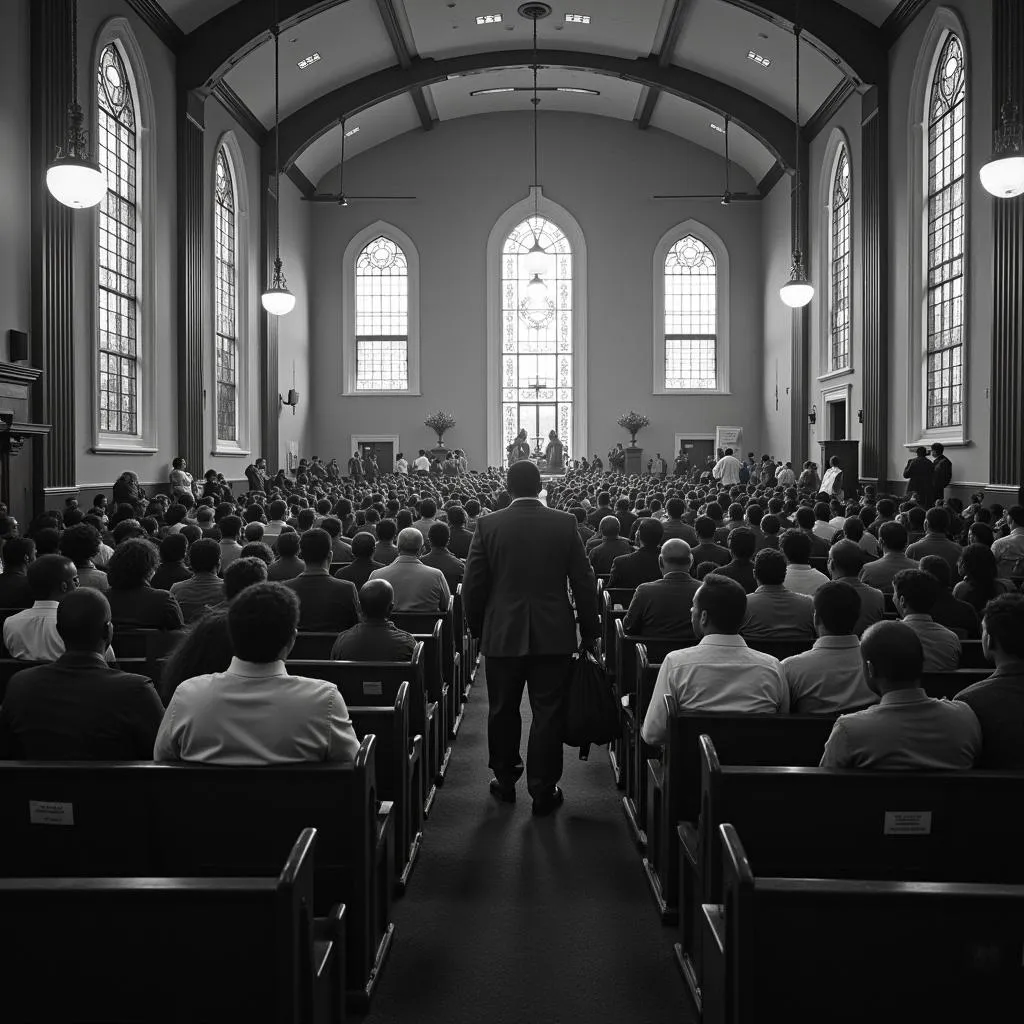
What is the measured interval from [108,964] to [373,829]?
1.03 metres

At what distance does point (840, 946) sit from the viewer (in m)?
1.91

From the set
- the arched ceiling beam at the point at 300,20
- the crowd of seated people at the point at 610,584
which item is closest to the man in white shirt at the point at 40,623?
the crowd of seated people at the point at 610,584

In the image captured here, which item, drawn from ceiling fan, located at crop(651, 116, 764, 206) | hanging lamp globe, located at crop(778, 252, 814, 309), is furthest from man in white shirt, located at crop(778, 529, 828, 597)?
ceiling fan, located at crop(651, 116, 764, 206)

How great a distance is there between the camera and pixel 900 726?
2.68 meters

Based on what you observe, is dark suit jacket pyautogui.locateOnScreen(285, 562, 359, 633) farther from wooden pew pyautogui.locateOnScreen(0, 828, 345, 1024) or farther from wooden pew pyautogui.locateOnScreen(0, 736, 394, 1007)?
wooden pew pyautogui.locateOnScreen(0, 828, 345, 1024)

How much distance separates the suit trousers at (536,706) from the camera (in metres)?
4.65

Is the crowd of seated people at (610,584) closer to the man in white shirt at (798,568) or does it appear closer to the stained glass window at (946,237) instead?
the man in white shirt at (798,568)

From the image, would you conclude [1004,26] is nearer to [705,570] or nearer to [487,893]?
[705,570]

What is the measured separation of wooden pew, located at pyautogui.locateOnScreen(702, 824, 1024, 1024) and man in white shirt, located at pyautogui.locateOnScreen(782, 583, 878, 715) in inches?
63.3

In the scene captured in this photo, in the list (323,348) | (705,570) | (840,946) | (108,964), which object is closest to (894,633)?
(840,946)

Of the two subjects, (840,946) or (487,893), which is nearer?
(840,946)

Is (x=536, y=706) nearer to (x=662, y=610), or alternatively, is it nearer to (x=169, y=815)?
(x=662, y=610)

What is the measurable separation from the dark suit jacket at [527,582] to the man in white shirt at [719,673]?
994 millimetres

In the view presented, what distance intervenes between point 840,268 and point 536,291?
9119 millimetres
